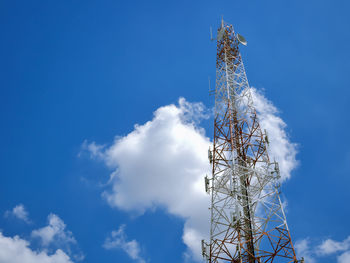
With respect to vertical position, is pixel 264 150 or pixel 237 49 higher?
pixel 237 49

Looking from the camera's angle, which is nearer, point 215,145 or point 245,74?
point 215,145

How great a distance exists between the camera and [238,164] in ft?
109

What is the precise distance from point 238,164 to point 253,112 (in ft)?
22.4

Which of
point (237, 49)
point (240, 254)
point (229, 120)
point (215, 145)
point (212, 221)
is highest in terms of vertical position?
point (237, 49)

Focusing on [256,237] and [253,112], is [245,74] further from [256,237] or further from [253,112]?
[256,237]

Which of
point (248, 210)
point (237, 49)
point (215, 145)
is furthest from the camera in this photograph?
point (237, 49)

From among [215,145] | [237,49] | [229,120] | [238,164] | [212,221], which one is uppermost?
[237,49]

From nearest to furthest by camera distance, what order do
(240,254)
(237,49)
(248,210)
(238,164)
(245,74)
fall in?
(240,254) → (248,210) → (238,164) → (245,74) → (237,49)

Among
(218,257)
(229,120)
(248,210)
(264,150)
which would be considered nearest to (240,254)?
(218,257)

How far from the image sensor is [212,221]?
3067 centimetres

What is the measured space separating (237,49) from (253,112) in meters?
11.0

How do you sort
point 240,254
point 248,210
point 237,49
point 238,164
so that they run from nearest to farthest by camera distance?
point 240,254 → point 248,210 → point 238,164 → point 237,49

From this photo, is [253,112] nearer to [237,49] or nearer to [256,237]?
[237,49]

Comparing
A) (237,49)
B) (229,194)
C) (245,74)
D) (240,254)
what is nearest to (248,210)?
(229,194)
